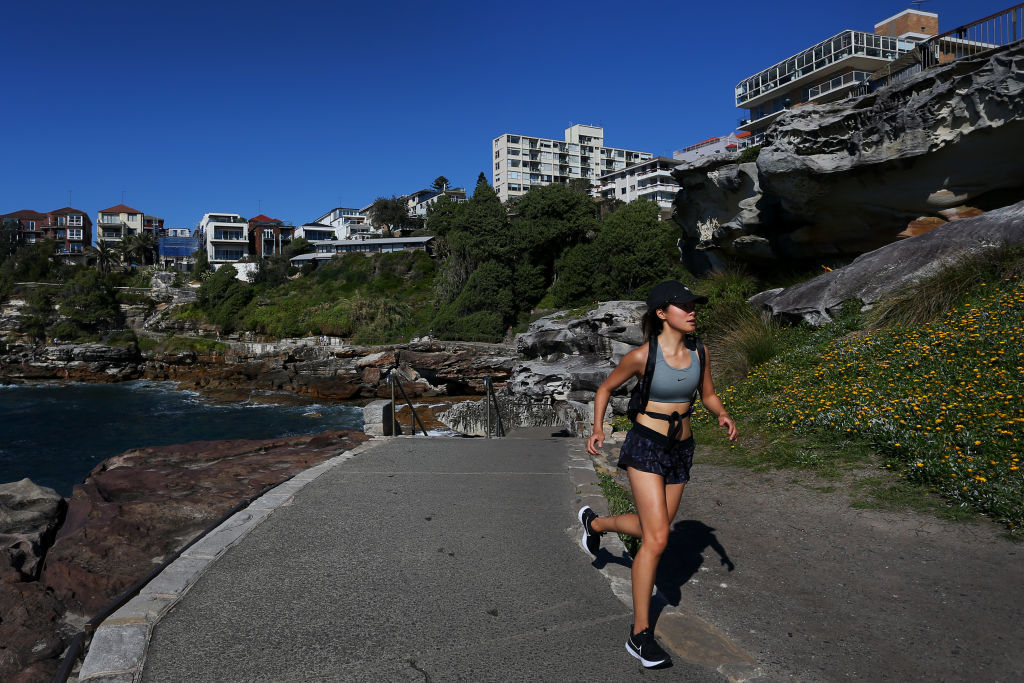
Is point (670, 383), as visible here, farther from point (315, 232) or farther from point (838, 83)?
point (315, 232)

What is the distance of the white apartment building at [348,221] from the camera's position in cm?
9719

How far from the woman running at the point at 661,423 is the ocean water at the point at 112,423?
22.7 meters

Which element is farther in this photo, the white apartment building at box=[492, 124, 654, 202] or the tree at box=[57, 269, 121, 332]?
the white apartment building at box=[492, 124, 654, 202]

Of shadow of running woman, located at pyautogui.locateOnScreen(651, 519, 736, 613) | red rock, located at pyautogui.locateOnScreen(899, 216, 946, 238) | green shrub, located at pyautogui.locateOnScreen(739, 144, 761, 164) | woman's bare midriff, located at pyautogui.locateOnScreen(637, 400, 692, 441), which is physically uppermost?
green shrub, located at pyautogui.locateOnScreen(739, 144, 761, 164)

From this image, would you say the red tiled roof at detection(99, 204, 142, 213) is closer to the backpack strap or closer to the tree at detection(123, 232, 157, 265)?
the tree at detection(123, 232, 157, 265)

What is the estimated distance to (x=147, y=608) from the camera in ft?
11.5

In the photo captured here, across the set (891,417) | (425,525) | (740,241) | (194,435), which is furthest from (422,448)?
(194,435)

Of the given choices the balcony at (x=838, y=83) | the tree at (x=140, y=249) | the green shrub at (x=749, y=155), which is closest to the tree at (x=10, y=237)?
the tree at (x=140, y=249)

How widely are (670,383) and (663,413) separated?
0.16m

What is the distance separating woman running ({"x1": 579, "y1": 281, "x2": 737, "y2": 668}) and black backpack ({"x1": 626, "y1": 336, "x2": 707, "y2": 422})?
0.04 feet

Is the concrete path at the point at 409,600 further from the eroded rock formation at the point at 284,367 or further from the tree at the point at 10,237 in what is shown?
the tree at the point at 10,237

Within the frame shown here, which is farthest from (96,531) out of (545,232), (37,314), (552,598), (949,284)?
(37,314)

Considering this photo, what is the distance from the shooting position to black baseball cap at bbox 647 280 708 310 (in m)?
3.42

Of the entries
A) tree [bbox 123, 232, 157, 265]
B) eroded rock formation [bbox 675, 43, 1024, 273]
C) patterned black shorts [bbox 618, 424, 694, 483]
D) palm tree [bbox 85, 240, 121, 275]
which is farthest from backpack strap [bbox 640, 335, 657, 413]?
tree [bbox 123, 232, 157, 265]
